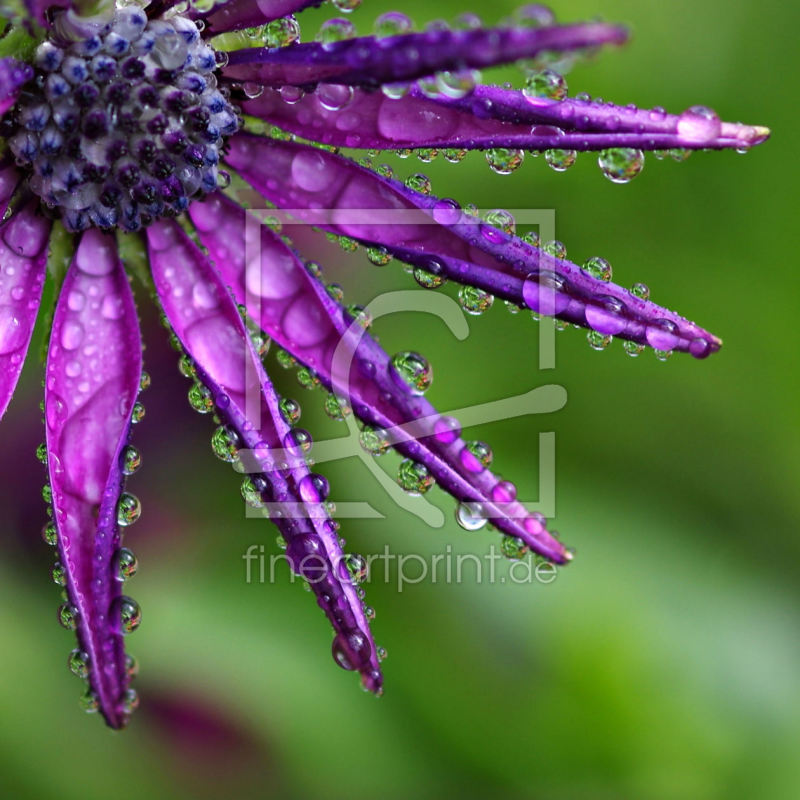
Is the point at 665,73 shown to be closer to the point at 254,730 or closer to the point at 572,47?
the point at 572,47

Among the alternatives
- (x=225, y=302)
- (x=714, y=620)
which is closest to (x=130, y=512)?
(x=225, y=302)

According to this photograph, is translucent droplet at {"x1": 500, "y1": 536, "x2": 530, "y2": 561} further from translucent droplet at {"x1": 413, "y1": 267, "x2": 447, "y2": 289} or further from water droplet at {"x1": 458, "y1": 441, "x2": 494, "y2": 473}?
translucent droplet at {"x1": 413, "y1": 267, "x2": 447, "y2": 289}

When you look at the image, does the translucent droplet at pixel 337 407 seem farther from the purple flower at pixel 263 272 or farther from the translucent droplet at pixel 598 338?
the translucent droplet at pixel 598 338

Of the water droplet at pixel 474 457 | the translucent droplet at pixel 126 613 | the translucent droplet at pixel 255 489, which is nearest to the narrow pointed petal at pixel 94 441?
the translucent droplet at pixel 126 613

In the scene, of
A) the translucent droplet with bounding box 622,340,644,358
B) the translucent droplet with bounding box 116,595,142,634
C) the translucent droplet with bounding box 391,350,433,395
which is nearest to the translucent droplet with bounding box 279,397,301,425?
the translucent droplet with bounding box 391,350,433,395

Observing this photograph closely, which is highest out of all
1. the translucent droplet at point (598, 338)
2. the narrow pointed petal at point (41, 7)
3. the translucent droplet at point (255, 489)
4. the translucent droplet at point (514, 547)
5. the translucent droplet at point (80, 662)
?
the narrow pointed petal at point (41, 7)

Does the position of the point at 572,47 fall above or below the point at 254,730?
above

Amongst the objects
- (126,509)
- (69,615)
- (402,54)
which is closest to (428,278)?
(402,54)
